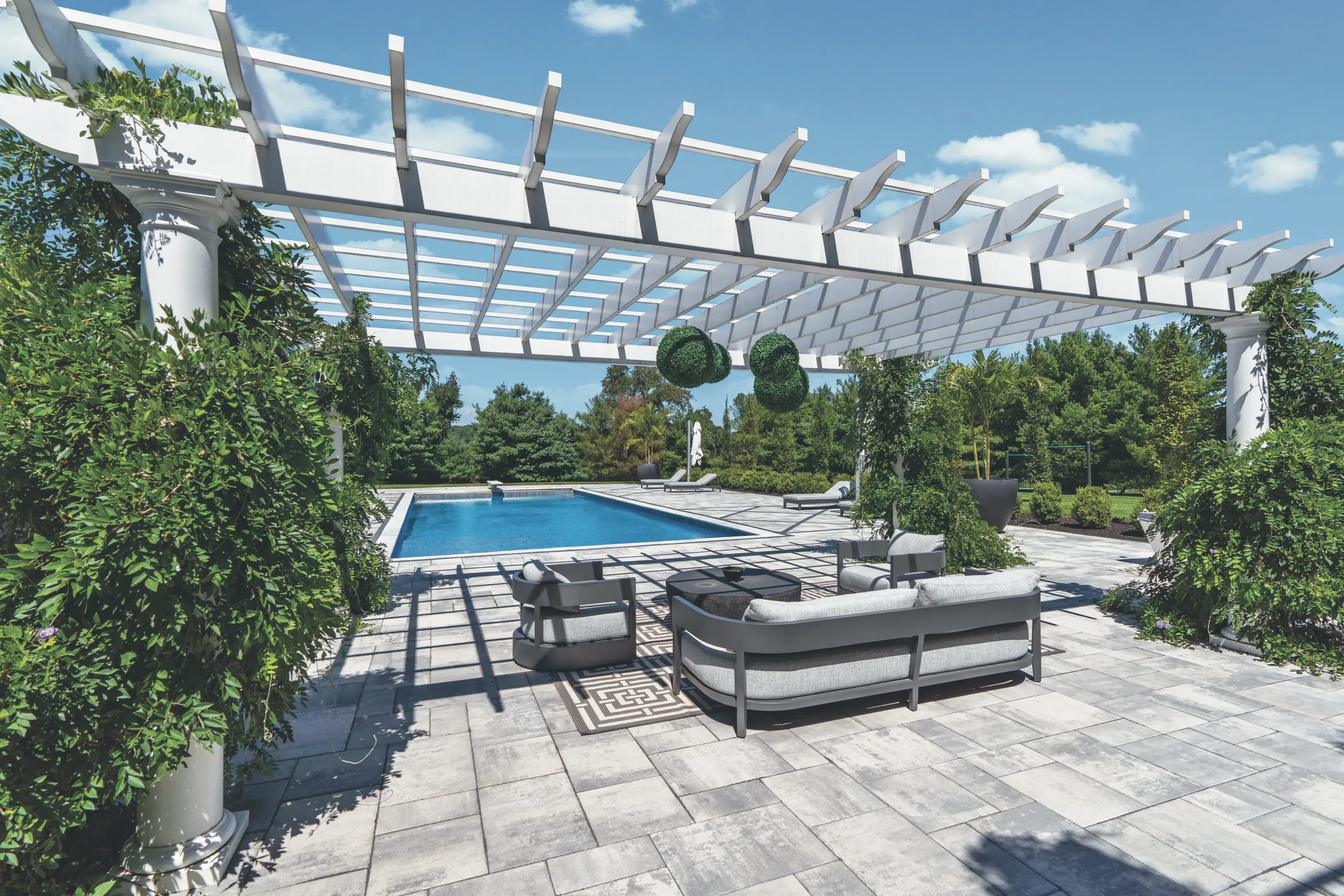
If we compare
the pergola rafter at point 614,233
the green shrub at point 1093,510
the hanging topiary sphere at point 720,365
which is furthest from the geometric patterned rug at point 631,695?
the green shrub at point 1093,510

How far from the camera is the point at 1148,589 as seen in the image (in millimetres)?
6625

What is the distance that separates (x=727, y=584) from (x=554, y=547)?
7037mm

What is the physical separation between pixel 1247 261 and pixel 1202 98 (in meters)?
2.48

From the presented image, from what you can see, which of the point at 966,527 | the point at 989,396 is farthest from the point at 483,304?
the point at 989,396

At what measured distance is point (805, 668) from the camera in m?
4.18

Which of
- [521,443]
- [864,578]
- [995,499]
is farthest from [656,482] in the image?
[864,578]

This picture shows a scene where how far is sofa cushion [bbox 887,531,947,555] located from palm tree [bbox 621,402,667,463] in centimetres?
2356

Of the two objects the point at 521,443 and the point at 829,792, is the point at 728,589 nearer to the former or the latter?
the point at 829,792

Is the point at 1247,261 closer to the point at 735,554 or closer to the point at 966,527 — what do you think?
the point at 966,527

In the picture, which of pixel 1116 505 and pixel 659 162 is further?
pixel 1116 505

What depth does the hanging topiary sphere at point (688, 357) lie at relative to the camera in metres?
7.16

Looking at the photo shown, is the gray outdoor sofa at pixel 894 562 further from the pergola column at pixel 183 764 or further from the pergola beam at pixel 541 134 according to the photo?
the pergola column at pixel 183 764

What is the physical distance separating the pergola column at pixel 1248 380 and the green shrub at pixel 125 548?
8.13 metres

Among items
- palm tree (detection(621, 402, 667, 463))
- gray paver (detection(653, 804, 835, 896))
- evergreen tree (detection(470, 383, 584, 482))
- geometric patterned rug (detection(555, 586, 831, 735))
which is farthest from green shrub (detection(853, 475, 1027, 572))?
evergreen tree (detection(470, 383, 584, 482))
